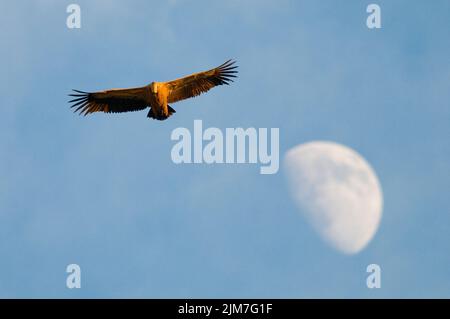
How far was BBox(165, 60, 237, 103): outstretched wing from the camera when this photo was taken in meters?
46.9

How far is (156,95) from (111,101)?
8.65 feet

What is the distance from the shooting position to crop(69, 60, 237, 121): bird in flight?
46.6 m

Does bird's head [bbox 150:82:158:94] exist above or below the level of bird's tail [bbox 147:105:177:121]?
above

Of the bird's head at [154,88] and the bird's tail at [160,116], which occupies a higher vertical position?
the bird's head at [154,88]

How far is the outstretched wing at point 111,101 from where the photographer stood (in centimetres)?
4772

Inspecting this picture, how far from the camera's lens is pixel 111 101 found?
48.2 meters

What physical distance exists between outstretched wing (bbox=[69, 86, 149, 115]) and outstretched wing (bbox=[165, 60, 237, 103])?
54.3 inches

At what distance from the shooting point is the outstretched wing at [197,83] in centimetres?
4694

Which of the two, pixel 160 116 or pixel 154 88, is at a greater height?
pixel 154 88

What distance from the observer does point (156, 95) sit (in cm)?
4650
